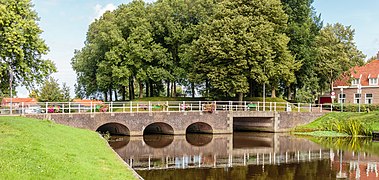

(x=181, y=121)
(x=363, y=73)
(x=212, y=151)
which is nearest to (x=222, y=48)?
(x=181, y=121)

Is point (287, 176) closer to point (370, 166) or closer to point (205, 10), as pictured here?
point (370, 166)

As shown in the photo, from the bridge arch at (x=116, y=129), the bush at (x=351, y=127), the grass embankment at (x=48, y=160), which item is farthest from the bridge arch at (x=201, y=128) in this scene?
the grass embankment at (x=48, y=160)

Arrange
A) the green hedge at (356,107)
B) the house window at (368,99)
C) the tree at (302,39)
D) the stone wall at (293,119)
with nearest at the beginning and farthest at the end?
the stone wall at (293,119) → the green hedge at (356,107) → the tree at (302,39) → the house window at (368,99)

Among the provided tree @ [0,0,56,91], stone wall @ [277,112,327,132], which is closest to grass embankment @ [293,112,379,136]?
stone wall @ [277,112,327,132]

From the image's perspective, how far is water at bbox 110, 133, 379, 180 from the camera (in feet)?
64.8

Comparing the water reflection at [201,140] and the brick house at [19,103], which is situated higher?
the brick house at [19,103]

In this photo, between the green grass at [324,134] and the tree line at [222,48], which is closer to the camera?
the green grass at [324,134]

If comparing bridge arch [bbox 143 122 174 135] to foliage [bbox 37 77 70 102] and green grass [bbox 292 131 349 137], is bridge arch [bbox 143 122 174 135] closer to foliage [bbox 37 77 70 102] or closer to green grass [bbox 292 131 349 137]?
green grass [bbox 292 131 349 137]

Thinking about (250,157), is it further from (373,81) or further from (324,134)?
(373,81)

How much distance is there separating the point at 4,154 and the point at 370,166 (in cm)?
1791

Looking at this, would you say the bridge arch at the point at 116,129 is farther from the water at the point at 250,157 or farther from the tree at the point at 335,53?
the tree at the point at 335,53

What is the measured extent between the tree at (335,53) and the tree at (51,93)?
121ft

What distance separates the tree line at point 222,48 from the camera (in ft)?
146

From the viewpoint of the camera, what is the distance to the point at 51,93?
2525 inches
